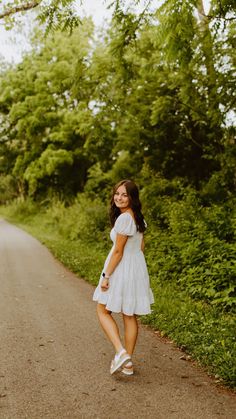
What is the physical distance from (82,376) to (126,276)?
118 cm

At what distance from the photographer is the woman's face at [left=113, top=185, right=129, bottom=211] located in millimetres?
4805

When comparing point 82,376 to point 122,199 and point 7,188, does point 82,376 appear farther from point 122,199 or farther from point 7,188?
point 7,188

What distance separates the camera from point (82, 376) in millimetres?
4742

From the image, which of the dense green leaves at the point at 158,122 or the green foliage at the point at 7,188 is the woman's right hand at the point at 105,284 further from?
the green foliage at the point at 7,188

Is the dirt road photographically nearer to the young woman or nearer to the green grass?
the green grass

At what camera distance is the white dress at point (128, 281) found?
471 centimetres

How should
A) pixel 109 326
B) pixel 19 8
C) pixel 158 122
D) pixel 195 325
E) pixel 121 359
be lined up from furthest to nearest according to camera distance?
pixel 158 122
pixel 19 8
pixel 195 325
pixel 109 326
pixel 121 359

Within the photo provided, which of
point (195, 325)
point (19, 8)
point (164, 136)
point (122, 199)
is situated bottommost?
point (195, 325)

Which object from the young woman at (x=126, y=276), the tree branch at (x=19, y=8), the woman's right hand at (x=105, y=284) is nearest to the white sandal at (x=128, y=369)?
the young woman at (x=126, y=276)

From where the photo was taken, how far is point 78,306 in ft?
26.2

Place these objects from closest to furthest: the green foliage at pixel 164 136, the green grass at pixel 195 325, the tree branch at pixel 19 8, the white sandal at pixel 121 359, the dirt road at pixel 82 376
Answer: the dirt road at pixel 82 376 < the white sandal at pixel 121 359 < the green grass at pixel 195 325 < the green foliage at pixel 164 136 < the tree branch at pixel 19 8

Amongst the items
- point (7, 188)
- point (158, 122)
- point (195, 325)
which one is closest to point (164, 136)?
point (158, 122)

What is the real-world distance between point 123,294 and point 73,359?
1.20 meters

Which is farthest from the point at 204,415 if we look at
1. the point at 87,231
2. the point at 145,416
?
the point at 87,231
